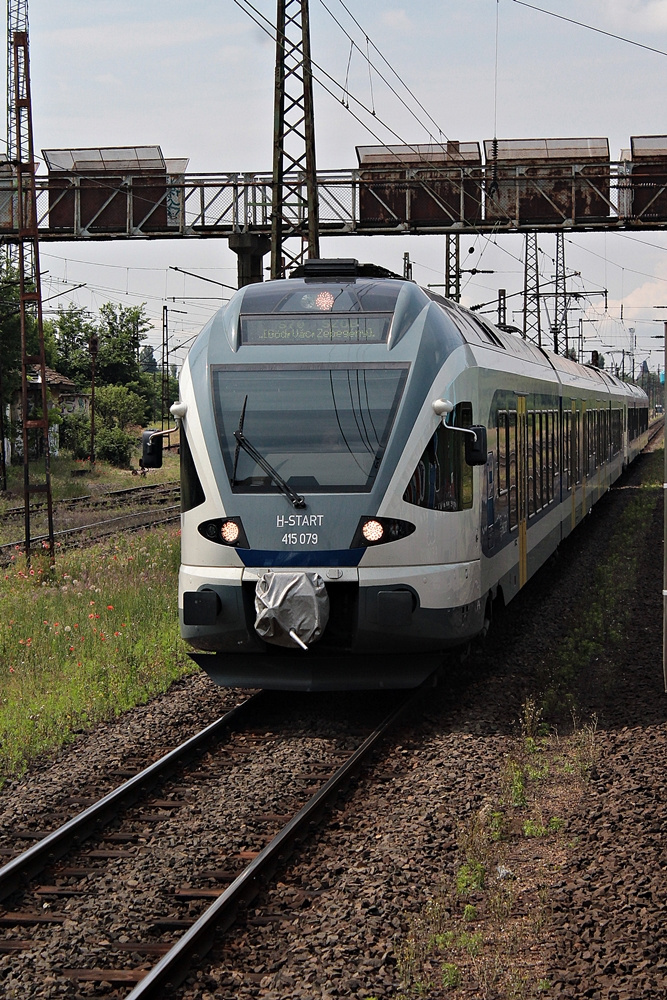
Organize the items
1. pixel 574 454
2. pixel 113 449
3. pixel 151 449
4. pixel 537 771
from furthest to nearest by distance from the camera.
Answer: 1. pixel 113 449
2. pixel 574 454
3. pixel 151 449
4. pixel 537 771

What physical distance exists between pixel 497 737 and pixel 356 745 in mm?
1053

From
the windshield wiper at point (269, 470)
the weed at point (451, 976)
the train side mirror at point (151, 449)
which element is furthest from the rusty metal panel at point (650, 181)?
the weed at point (451, 976)

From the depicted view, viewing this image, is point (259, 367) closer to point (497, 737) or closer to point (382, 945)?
point (497, 737)

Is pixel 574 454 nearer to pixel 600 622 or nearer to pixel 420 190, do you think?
pixel 600 622

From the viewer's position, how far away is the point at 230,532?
923 cm

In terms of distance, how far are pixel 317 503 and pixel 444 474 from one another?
43.2 inches

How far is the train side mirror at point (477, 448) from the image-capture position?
9.73m

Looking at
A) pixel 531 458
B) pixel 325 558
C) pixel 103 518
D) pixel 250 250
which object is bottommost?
pixel 103 518

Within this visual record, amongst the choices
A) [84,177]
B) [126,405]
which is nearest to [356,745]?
[84,177]

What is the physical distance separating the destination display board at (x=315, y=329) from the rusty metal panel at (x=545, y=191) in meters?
18.3

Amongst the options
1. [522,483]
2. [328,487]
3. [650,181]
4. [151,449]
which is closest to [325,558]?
[328,487]

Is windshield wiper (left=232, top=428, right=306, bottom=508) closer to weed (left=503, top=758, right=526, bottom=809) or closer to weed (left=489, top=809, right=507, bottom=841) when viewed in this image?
weed (left=503, top=758, right=526, bottom=809)

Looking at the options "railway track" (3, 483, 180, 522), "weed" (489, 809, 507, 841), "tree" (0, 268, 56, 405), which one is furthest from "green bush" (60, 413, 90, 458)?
"weed" (489, 809, 507, 841)

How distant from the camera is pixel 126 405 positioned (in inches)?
2574
